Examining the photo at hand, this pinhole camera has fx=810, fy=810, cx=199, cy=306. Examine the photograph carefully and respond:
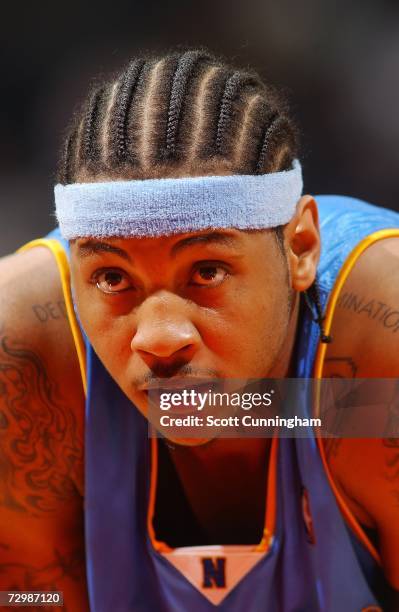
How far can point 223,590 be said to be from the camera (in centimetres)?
109

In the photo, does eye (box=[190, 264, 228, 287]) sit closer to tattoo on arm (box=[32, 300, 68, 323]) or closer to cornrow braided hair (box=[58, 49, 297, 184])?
cornrow braided hair (box=[58, 49, 297, 184])

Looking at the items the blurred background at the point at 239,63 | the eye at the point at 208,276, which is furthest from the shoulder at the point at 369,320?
the blurred background at the point at 239,63

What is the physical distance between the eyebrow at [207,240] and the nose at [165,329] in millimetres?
53

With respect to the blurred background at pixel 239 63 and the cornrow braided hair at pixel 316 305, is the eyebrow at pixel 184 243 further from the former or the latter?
the blurred background at pixel 239 63

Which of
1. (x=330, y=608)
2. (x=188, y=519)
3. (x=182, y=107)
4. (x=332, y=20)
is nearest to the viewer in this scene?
(x=182, y=107)

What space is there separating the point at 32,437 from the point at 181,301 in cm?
35

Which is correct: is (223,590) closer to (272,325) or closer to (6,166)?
(272,325)

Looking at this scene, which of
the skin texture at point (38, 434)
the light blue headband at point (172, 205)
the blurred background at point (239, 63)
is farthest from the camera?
the blurred background at point (239, 63)

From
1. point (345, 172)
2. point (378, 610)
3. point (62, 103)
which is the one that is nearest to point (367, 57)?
point (345, 172)

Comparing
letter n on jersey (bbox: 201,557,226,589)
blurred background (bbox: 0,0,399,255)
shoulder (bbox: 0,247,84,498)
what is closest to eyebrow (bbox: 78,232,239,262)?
shoulder (bbox: 0,247,84,498)

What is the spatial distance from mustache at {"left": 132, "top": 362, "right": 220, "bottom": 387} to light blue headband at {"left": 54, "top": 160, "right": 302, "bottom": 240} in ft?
0.48

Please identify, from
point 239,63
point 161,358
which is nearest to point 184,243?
point 161,358

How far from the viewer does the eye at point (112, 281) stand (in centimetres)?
89

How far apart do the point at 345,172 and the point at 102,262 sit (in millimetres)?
991
